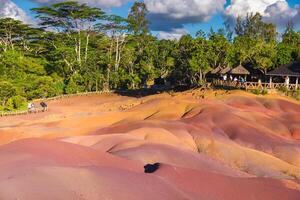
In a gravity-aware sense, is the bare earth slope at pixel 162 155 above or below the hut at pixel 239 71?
below

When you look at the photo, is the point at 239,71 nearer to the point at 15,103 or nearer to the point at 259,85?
the point at 259,85

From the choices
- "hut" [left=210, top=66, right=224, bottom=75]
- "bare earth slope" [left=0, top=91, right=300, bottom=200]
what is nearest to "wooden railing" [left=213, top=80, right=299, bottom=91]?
"hut" [left=210, top=66, right=224, bottom=75]

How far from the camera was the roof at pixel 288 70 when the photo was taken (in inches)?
2518

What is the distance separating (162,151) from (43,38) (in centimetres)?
6651

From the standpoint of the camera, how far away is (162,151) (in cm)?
2906

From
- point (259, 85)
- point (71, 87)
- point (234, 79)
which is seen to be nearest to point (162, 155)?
point (259, 85)

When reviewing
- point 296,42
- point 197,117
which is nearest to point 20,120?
point 197,117

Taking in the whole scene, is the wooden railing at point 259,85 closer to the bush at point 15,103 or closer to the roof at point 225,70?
the roof at point 225,70

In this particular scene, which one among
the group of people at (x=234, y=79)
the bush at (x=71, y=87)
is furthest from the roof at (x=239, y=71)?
the bush at (x=71, y=87)

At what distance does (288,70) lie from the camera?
65125mm

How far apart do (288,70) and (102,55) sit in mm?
35161

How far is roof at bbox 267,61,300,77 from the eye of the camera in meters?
64.0

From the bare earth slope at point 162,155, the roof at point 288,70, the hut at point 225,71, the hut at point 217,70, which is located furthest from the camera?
the hut at point 217,70

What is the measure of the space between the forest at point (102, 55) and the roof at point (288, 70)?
7.05 ft
